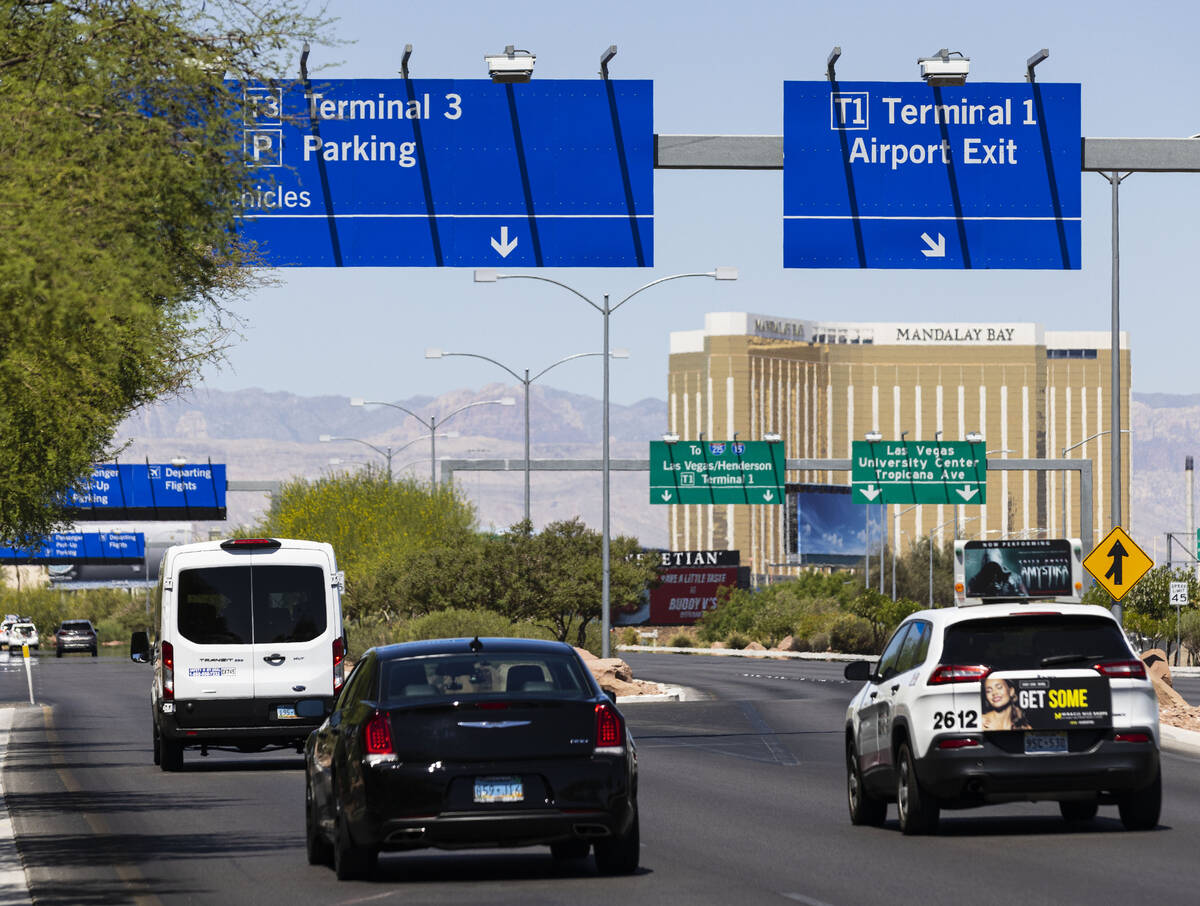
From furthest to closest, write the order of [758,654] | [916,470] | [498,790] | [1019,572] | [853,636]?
[758,654] < [853,636] < [916,470] < [1019,572] < [498,790]

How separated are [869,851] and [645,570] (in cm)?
6499

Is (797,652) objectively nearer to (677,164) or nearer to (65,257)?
(677,164)

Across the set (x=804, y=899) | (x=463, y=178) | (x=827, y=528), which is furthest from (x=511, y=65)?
(x=827, y=528)

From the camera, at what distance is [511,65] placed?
25203 millimetres

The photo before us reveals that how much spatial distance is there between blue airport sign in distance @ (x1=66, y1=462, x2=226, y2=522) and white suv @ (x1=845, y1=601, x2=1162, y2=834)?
77.1 metres

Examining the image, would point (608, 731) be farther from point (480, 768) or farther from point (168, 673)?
point (168, 673)

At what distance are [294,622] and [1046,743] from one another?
11.6 m

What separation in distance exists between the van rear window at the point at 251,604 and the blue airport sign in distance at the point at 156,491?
6693 cm

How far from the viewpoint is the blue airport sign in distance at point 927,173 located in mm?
25625

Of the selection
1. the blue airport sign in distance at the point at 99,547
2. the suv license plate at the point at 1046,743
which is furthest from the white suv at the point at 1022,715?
the blue airport sign in distance at the point at 99,547

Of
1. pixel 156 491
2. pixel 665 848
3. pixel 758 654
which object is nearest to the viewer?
pixel 665 848

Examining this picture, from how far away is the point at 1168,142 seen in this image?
2516cm

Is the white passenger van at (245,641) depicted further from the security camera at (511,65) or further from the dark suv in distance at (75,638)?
the dark suv in distance at (75,638)

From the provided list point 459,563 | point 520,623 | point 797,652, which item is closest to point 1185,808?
point 520,623
